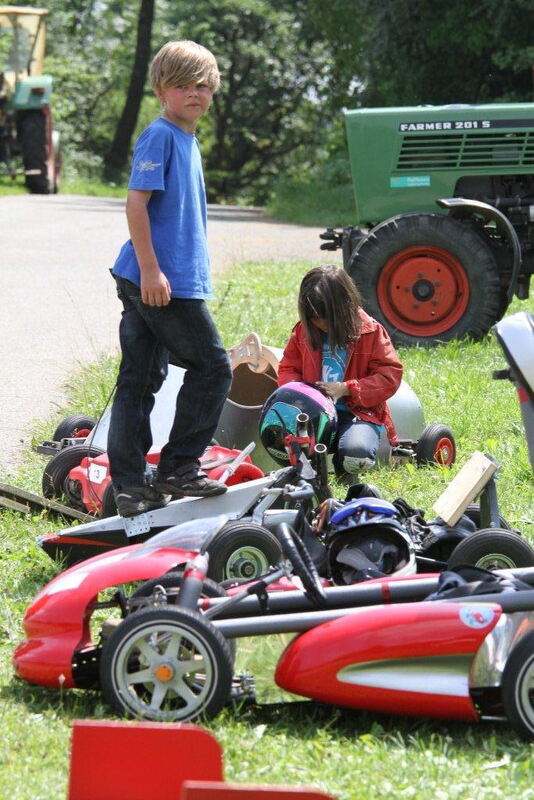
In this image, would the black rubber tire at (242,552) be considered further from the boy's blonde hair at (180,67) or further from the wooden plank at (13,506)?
the boy's blonde hair at (180,67)

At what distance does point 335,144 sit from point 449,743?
2870cm

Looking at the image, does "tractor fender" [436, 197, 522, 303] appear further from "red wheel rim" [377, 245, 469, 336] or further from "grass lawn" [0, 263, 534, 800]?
"grass lawn" [0, 263, 534, 800]

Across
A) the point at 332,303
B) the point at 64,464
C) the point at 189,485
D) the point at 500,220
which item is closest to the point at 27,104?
the point at 500,220

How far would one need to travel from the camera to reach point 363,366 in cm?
540

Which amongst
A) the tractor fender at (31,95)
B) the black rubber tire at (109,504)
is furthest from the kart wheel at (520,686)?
the tractor fender at (31,95)

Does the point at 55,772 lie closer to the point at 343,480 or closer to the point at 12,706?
the point at 12,706

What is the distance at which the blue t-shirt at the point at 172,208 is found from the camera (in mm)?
4445

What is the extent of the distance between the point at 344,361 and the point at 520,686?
7.57 feet

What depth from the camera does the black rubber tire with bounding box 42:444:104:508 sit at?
5324mm

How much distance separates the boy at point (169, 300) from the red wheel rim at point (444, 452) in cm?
148

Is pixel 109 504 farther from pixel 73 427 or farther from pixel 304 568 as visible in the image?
pixel 304 568

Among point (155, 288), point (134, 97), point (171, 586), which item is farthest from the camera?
point (134, 97)

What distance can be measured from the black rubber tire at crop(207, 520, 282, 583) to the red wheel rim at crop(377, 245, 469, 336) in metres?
4.66

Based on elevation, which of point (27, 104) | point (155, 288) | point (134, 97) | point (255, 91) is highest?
point (255, 91)
